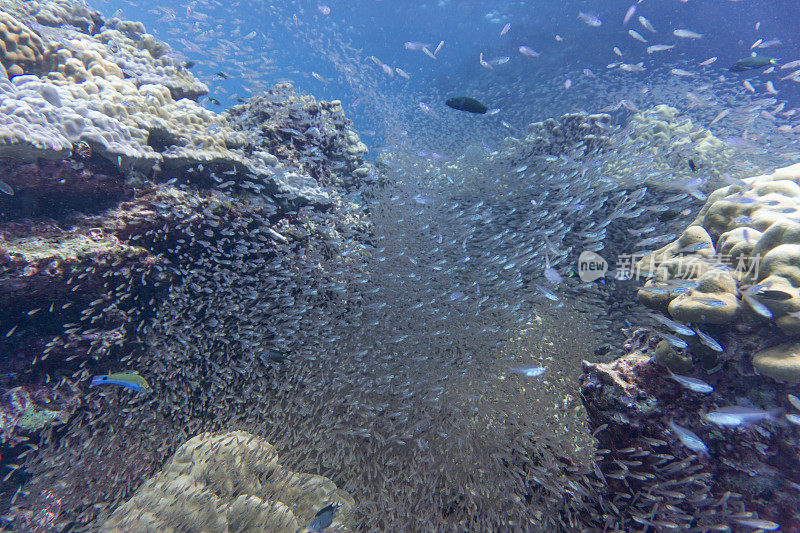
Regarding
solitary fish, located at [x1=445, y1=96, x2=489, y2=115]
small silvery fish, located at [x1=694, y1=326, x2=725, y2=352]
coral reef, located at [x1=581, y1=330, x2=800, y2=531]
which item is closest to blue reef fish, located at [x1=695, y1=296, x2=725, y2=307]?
small silvery fish, located at [x1=694, y1=326, x2=725, y2=352]

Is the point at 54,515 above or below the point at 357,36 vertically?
below

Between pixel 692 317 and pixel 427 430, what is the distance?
10.5ft

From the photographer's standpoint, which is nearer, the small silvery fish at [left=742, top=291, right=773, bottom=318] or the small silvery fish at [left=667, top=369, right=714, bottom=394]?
the small silvery fish at [left=667, top=369, right=714, bottom=394]

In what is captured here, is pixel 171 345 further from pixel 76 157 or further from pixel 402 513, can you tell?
pixel 402 513

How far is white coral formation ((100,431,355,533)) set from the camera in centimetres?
309

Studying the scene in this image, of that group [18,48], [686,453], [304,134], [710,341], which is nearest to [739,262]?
[710,341]

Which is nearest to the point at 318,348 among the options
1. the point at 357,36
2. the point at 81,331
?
the point at 81,331

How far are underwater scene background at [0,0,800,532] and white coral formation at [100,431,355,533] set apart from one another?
27mm

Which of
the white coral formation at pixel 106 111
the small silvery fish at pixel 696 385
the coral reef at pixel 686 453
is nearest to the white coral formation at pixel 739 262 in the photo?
the coral reef at pixel 686 453

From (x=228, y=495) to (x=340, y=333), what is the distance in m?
2.26

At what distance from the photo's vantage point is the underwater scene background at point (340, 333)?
3.05 m

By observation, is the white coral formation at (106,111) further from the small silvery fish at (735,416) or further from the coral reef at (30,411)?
the small silvery fish at (735,416)

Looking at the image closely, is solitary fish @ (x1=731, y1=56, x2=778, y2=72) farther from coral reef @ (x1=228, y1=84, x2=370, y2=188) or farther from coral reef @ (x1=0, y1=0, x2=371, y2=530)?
coral reef @ (x1=0, y1=0, x2=371, y2=530)

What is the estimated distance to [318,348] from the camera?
14.9 ft
